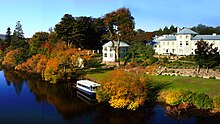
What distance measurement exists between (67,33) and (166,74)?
30.3 metres

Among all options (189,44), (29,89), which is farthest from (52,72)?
(189,44)

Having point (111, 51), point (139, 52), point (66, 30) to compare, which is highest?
point (66, 30)

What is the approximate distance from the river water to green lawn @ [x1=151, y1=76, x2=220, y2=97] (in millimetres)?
5267

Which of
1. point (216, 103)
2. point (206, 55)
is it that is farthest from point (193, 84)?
point (216, 103)

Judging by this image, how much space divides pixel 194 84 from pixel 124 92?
11.1m

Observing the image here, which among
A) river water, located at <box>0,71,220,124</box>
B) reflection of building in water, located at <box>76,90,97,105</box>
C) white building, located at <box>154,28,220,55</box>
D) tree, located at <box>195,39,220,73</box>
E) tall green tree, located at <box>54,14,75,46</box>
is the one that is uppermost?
tall green tree, located at <box>54,14,75,46</box>

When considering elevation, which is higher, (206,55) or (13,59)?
(206,55)

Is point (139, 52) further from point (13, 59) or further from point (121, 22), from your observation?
point (13, 59)

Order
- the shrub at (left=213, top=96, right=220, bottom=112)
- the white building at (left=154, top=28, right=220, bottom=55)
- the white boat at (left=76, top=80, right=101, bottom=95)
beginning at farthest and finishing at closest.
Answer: the white building at (left=154, top=28, right=220, bottom=55), the white boat at (left=76, top=80, right=101, bottom=95), the shrub at (left=213, top=96, right=220, bottom=112)

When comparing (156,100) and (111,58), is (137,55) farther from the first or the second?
(156,100)

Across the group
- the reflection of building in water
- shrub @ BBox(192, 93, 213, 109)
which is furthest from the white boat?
shrub @ BBox(192, 93, 213, 109)

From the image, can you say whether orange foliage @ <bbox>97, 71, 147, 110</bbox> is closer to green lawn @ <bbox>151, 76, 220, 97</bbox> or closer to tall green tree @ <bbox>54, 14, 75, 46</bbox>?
green lawn @ <bbox>151, 76, 220, 97</bbox>

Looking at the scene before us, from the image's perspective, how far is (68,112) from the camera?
26.6 metres

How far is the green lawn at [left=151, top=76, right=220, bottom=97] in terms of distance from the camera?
29.3 m
